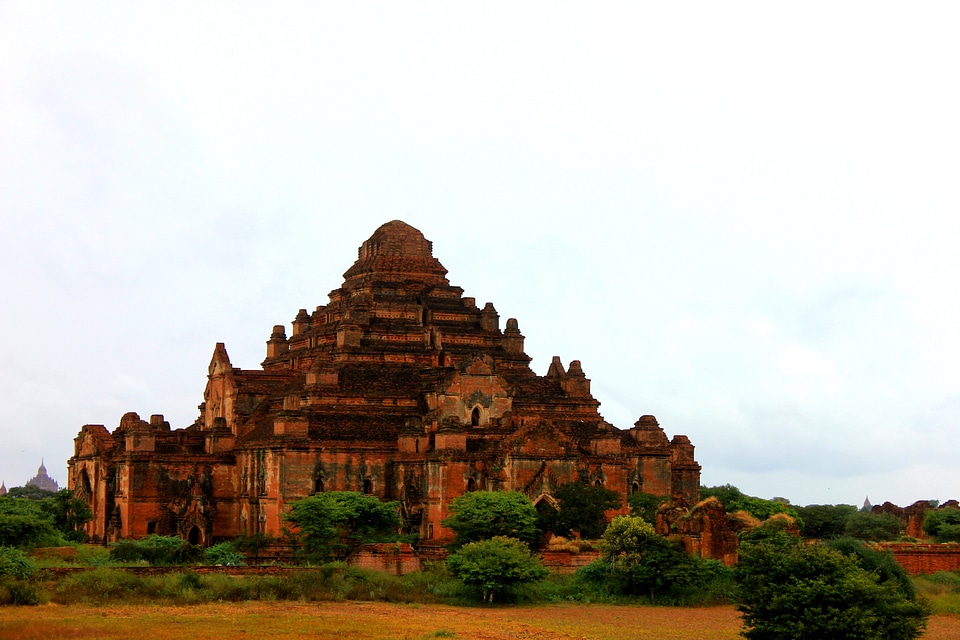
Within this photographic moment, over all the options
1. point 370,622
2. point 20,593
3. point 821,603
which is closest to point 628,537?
point 370,622

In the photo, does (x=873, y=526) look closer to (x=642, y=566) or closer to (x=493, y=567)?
(x=642, y=566)

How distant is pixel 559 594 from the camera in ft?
222

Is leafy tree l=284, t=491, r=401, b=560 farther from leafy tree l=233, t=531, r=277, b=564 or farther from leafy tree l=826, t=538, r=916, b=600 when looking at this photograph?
leafy tree l=826, t=538, r=916, b=600

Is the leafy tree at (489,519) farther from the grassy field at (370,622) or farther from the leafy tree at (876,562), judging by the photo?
the leafy tree at (876,562)

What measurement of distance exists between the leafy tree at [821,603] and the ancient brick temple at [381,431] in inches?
875

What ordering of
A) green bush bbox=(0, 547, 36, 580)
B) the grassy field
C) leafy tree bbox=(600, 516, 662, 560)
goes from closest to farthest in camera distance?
the grassy field
green bush bbox=(0, 547, 36, 580)
leafy tree bbox=(600, 516, 662, 560)

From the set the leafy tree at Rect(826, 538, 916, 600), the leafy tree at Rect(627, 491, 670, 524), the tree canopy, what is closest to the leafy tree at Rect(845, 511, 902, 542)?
the leafy tree at Rect(627, 491, 670, 524)

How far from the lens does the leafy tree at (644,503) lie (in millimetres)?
78250

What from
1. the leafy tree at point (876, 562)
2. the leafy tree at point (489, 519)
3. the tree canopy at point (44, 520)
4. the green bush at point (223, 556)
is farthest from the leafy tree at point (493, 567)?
the tree canopy at point (44, 520)

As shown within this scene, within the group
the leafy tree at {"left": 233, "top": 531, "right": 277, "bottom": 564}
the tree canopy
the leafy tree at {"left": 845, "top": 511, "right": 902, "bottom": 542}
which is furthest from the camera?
the leafy tree at {"left": 845, "top": 511, "right": 902, "bottom": 542}

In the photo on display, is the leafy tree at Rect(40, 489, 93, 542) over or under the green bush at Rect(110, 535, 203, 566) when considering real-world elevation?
over

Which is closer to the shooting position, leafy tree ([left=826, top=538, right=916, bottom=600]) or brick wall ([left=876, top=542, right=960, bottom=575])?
leafy tree ([left=826, top=538, right=916, bottom=600])

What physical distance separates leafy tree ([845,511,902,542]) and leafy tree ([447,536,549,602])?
35233 mm

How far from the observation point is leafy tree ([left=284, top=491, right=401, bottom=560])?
73062 millimetres
